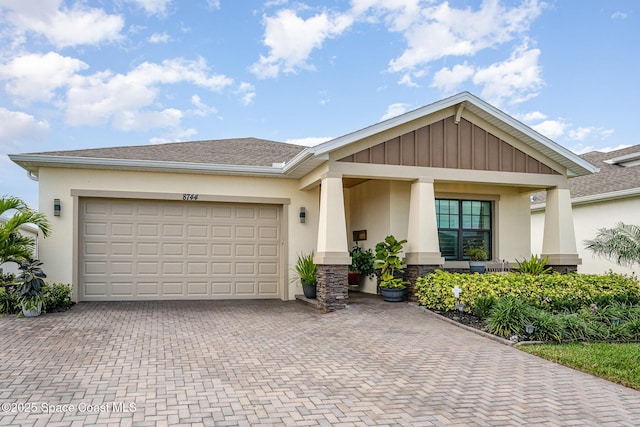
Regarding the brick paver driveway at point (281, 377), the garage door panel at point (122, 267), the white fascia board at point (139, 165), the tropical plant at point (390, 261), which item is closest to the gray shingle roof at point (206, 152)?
the white fascia board at point (139, 165)

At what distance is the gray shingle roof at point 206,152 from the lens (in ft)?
41.5

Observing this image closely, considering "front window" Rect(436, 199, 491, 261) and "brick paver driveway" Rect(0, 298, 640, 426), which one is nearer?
"brick paver driveway" Rect(0, 298, 640, 426)

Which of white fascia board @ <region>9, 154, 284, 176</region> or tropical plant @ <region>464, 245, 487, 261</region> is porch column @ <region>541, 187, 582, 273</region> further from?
white fascia board @ <region>9, 154, 284, 176</region>

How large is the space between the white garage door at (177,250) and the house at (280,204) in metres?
0.03

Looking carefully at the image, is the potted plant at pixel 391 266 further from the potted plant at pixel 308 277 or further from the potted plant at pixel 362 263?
the potted plant at pixel 308 277

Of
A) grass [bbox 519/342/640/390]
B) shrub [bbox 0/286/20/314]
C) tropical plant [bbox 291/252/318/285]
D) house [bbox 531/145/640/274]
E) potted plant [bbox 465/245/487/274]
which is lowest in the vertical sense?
grass [bbox 519/342/640/390]

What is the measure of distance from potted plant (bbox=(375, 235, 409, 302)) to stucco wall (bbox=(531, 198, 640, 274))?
296 inches

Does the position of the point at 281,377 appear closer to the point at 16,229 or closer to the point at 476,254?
the point at 16,229

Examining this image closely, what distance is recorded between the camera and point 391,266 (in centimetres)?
1198

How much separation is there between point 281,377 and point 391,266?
6.21 meters

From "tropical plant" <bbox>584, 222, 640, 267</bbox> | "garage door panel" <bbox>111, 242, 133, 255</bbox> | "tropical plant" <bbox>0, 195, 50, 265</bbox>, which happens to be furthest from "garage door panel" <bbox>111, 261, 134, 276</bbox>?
"tropical plant" <bbox>584, 222, 640, 267</bbox>

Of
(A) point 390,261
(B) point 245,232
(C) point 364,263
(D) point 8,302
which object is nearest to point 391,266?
(A) point 390,261

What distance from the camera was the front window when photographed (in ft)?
45.7

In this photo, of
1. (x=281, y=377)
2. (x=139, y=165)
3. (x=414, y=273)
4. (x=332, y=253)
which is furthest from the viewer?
(x=139, y=165)
